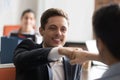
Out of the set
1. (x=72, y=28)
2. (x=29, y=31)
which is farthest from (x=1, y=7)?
(x=72, y=28)

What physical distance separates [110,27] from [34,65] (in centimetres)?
60

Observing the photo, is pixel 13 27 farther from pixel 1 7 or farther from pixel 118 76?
pixel 118 76

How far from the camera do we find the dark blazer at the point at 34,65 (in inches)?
54.0

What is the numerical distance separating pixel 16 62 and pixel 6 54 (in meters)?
Result: 0.94

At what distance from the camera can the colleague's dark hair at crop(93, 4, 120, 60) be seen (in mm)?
927

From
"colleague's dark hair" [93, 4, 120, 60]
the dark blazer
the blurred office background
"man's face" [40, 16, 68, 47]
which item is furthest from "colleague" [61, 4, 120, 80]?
the blurred office background

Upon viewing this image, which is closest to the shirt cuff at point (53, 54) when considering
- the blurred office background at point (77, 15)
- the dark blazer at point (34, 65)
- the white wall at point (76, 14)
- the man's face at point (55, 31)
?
the dark blazer at point (34, 65)

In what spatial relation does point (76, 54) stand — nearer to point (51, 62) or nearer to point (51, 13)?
point (51, 62)

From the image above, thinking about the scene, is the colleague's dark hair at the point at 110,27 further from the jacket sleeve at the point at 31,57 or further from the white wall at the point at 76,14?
the white wall at the point at 76,14

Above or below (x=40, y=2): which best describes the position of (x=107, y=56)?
below

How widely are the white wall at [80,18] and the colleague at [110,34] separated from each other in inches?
146

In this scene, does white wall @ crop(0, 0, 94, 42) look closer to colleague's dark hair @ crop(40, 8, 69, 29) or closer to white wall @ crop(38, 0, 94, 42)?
white wall @ crop(38, 0, 94, 42)

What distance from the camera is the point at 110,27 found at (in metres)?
0.93

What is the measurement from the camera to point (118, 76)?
94 cm
